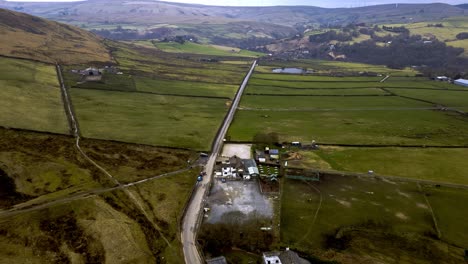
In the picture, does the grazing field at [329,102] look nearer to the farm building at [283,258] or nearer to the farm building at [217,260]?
the farm building at [283,258]

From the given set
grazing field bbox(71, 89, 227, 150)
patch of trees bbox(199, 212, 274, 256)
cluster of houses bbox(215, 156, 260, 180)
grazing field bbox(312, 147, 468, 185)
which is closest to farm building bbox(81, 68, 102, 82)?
grazing field bbox(71, 89, 227, 150)

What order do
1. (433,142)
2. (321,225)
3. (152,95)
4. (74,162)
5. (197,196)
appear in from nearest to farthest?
(321,225) → (197,196) → (74,162) → (433,142) → (152,95)

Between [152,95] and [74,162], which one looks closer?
[74,162]

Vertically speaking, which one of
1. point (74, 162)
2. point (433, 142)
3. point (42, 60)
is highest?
point (42, 60)

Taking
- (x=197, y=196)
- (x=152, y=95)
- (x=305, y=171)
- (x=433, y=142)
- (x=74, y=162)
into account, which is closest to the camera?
(x=197, y=196)

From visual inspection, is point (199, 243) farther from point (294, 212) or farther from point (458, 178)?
point (458, 178)

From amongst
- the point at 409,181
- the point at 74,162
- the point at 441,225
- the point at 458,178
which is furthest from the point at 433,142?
the point at 74,162

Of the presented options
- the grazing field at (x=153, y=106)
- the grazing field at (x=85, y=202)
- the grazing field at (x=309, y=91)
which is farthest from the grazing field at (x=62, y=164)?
the grazing field at (x=309, y=91)
